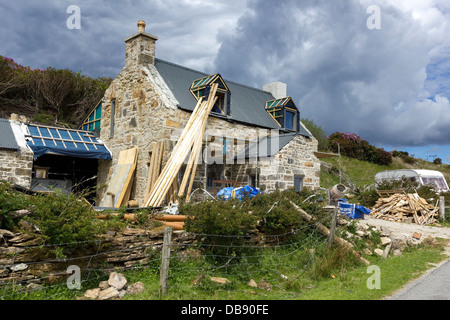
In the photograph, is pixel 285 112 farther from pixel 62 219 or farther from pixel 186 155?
pixel 62 219

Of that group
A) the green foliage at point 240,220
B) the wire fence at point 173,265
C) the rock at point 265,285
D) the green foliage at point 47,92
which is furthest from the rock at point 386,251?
the green foliage at point 47,92

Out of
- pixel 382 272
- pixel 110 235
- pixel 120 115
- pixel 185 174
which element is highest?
pixel 120 115

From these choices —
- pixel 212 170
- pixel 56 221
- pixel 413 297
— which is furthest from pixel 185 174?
pixel 413 297

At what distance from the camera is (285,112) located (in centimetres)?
1952

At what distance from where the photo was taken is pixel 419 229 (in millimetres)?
14609

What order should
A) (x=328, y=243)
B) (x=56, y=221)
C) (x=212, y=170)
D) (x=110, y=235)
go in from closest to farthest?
1. (x=56, y=221)
2. (x=110, y=235)
3. (x=328, y=243)
4. (x=212, y=170)

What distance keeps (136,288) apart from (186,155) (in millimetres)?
7165

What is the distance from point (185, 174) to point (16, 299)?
770 cm

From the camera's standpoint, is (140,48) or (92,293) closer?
(92,293)

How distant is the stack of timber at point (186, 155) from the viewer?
12047 millimetres

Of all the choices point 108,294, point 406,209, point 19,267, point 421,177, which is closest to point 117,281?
point 108,294

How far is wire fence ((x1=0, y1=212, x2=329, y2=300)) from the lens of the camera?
5.97 metres

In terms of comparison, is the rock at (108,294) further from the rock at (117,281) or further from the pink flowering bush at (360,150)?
the pink flowering bush at (360,150)
